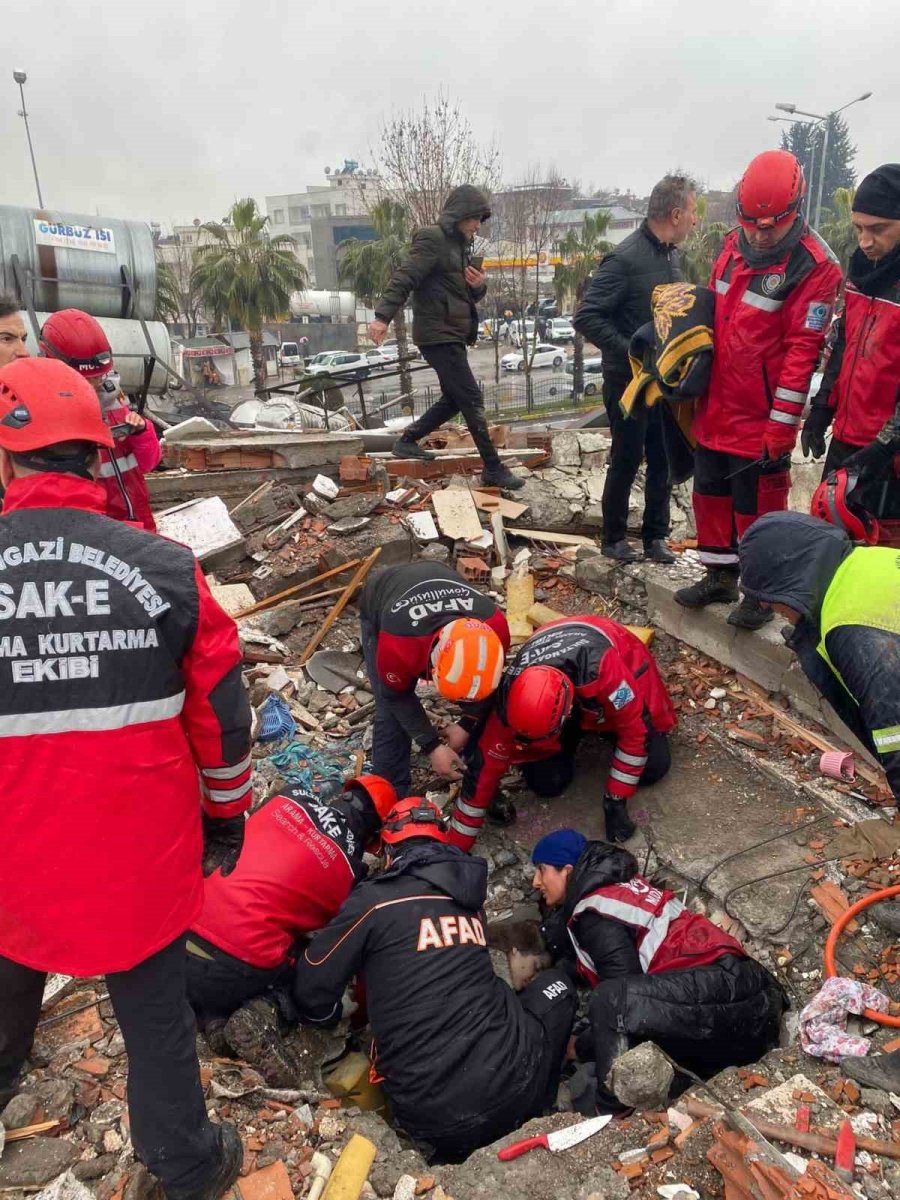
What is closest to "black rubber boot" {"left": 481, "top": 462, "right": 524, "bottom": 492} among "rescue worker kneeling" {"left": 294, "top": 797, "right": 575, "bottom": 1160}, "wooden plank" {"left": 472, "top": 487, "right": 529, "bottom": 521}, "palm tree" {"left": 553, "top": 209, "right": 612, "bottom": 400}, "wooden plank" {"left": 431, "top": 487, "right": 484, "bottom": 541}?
"wooden plank" {"left": 472, "top": 487, "right": 529, "bottom": 521}

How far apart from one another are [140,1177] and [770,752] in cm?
312

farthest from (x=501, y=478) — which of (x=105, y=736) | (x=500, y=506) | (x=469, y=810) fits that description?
(x=105, y=736)

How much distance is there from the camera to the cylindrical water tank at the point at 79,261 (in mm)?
7480

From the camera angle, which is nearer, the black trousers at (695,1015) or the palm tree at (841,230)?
the black trousers at (695,1015)

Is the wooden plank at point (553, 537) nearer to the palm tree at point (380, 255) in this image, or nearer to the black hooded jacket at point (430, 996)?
the black hooded jacket at point (430, 996)

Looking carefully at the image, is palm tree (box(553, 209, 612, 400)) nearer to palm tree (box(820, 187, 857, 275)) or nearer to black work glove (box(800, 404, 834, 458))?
palm tree (box(820, 187, 857, 275))

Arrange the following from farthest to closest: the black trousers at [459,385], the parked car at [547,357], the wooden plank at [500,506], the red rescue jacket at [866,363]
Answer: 1. the parked car at [547,357]
2. the wooden plank at [500,506]
3. the black trousers at [459,385]
4. the red rescue jacket at [866,363]

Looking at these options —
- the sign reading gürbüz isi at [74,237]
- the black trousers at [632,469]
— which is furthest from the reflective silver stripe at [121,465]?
the sign reading gürbüz isi at [74,237]

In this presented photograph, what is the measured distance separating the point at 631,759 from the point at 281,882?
5.68 feet

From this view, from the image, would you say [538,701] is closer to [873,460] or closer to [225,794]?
[225,794]

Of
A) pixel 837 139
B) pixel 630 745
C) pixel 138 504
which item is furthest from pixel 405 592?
pixel 837 139

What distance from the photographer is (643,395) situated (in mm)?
4535

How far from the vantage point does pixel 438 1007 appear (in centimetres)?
273

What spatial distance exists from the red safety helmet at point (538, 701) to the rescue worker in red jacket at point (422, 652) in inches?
4.7
